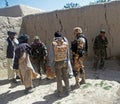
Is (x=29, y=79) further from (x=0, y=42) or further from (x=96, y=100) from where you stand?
(x=0, y=42)

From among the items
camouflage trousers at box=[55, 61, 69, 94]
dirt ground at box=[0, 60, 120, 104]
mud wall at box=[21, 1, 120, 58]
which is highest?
mud wall at box=[21, 1, 120, 58]

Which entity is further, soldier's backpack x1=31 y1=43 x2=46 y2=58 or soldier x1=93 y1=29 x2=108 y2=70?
soldier x1=93 y1=29 x2=108 y2=70

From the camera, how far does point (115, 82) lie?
8.77 metres

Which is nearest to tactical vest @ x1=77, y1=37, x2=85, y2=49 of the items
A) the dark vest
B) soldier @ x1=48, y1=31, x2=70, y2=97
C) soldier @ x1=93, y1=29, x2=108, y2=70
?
soldier @ x1=48, y1=31, x2=70, y2=97

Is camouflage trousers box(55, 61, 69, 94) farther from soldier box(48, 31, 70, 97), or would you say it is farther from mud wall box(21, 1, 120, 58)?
mud wall box(21, 1, 120, 58)

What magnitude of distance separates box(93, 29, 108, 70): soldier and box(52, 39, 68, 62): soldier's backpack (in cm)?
240

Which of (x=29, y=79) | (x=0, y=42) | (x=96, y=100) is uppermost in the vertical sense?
(x=0, y=42)

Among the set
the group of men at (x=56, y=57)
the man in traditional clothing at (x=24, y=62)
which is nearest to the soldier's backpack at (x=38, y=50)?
the group of men at (x=56, y=57)

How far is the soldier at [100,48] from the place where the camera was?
10.0 metres

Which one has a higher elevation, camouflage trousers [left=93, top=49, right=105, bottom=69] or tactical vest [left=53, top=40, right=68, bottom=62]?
tactical vest [left=53, top=40, right=68, bottom=62]

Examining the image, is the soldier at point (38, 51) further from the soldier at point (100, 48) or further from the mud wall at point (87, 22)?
the mud wall at point (87, 22)

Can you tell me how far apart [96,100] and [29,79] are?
6.01 feet

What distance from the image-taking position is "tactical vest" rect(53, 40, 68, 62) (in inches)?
308

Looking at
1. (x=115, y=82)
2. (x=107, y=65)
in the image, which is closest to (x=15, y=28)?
(x=107, y=65)
